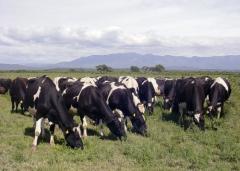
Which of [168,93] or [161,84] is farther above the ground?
[161,84]

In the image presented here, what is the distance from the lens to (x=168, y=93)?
1131 inches

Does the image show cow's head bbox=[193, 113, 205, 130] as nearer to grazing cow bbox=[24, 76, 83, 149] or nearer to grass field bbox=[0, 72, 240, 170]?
grass field bbox=[0, 72, 240, 170]

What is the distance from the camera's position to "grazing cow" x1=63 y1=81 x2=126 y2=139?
15719mm

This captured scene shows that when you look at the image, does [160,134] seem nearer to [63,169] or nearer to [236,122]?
[236,122]

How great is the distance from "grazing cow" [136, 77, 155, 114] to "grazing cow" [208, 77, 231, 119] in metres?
4.19

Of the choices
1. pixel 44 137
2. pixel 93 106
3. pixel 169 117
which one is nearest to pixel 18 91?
pixel 169 117

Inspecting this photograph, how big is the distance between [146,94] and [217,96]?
582cm

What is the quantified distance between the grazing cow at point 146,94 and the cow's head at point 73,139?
10796mm

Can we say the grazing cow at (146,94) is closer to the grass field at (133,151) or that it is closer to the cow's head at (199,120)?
the grass field at (133,151)

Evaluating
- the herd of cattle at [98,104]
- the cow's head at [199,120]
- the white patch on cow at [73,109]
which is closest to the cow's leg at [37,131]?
the herd of cattle at [98,104]

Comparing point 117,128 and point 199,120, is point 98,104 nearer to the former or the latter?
point 117,128

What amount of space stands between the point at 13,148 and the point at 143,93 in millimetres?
13545

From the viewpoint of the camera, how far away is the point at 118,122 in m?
15.8

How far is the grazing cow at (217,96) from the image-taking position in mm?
20803
